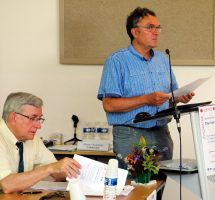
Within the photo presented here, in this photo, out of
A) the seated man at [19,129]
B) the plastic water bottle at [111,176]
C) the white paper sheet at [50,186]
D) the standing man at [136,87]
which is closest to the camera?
the plastic water bottle at [111,176]

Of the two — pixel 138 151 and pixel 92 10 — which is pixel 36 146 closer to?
pixel 138 151

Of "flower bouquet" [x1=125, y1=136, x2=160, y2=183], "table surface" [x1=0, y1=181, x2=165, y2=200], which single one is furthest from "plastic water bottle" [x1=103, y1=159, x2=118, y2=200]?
"flower bouquet" [x1=125, y1=136, x2=160, y2=183]

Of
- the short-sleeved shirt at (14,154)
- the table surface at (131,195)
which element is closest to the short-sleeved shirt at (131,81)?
the short-sleeved shirt at (14,154)

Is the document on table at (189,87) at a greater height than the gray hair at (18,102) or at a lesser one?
greater

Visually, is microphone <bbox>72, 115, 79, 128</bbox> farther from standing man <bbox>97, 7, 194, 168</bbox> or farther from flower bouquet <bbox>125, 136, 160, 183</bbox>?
flower bouquet <bbox>125, 136, 160, 183</bbox>

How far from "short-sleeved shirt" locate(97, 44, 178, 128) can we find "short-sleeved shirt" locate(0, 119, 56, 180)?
0.50m

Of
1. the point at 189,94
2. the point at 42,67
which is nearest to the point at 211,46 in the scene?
the point at 189,94

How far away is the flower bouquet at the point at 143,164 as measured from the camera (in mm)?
2148

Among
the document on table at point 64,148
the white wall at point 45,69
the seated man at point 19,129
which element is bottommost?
the document on table at point 64,148

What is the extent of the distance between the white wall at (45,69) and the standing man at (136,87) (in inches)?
46.2

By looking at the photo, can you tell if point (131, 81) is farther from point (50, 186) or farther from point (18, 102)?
point (50, 186)

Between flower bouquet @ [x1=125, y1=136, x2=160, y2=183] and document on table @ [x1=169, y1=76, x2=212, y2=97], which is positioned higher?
document on table @ [x1=169, y1=76, x2=212, y2=97]

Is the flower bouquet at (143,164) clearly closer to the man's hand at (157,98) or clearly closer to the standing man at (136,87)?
the man's hand at (157,98)

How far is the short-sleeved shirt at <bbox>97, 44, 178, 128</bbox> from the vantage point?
2711 millimetres
